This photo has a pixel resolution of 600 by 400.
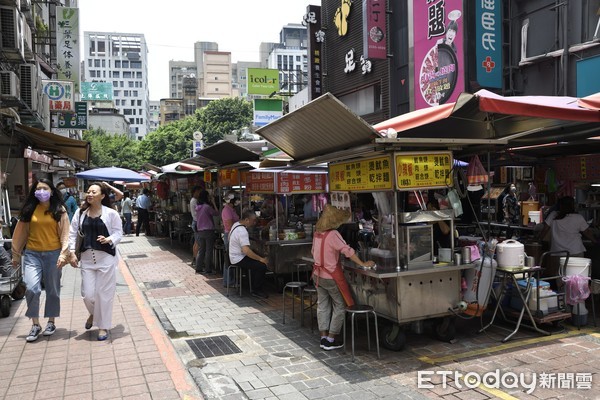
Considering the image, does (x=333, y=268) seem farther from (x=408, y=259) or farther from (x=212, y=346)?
(x=212, y=346)

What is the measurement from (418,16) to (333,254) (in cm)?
1188

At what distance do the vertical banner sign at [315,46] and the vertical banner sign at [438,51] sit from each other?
729 cm

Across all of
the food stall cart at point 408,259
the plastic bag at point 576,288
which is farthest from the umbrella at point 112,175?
the plastic bag at point 576,288

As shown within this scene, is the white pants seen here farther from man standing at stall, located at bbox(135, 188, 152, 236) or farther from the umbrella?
man standing at stall, located at bbox(135, 188, 152, 236)

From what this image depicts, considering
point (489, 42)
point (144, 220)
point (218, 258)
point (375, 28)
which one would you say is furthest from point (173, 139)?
point (489, 42)

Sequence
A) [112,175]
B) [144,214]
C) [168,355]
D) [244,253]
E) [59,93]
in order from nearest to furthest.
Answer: [168,355]
[244,253]
[112,175]
[59,93]
[144,214]

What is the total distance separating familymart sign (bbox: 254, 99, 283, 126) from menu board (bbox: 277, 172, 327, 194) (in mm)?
19827

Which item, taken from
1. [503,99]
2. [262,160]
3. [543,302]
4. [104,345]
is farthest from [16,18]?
[543,302]

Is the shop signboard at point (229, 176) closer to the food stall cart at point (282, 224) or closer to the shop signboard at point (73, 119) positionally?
the food stall cart at point (282, 224)

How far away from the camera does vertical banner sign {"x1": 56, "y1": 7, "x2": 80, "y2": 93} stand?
1939cm

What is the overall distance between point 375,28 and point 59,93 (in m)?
12.8

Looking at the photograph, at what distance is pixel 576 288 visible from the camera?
5.89m

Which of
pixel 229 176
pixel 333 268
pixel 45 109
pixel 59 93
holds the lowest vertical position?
pixel 333 268

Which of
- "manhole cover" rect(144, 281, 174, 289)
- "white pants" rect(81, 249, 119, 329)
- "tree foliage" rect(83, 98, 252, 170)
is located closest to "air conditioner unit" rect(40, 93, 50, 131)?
"manhole cover" rect(144, 281, 174, 289)
